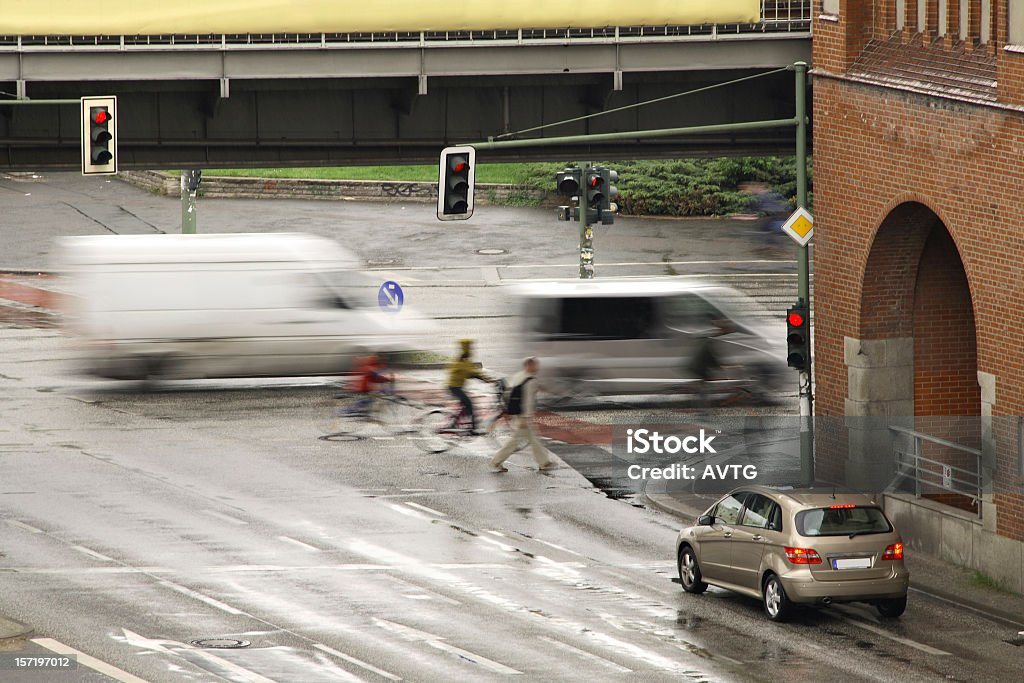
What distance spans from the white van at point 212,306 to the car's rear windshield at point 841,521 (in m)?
14.1

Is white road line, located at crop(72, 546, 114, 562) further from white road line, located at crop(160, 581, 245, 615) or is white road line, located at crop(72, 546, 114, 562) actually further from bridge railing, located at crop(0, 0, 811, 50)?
bridge railing, located at crop(0, 0, 811, 50)

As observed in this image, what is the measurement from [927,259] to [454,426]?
28.1 feet

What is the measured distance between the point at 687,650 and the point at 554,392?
44.4 feet

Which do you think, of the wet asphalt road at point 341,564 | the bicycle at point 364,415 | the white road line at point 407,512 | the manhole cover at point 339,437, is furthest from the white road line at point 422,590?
the bicycle at point 364,415

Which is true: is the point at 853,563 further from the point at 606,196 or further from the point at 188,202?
the point at 188,202

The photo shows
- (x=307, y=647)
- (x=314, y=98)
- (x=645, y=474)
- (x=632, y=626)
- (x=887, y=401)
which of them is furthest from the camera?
(x=314, y=98)

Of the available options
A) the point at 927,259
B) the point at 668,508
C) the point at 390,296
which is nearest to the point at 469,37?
the point at 390,296

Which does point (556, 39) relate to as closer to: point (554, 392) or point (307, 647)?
point (554, 392)

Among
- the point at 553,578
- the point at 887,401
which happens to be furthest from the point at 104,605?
the point at 887,401

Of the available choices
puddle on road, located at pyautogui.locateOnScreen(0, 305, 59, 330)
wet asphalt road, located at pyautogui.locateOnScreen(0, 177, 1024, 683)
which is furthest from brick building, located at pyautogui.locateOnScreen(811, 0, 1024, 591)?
puddle on road, located at pyautogui.locateOnScreen(0, 305, 59, 330)

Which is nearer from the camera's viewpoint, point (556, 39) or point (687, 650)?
point (687, 650)

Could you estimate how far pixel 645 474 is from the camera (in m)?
27.1

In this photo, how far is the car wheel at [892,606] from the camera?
19.5 meters

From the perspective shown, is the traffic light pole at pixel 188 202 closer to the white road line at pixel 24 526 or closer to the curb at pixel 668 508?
the curb at pixel 668 508
